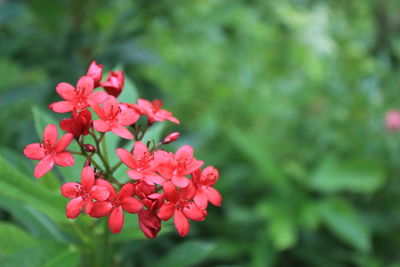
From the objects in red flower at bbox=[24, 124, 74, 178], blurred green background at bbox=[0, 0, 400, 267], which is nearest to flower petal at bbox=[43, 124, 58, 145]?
red flower at bbox=[24, 124, 74, 178]

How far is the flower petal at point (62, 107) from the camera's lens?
3.15 ft

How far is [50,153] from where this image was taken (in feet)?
3.14

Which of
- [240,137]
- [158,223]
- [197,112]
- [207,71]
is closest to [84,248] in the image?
[158,223]

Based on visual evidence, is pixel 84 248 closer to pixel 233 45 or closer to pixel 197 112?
pixel 197 112

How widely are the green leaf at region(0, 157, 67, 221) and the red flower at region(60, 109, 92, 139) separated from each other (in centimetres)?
22

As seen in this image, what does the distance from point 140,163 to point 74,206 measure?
0.50ft

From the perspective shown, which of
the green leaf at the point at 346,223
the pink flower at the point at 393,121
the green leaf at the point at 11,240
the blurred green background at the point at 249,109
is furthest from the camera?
the pink flower at the point at 393,121

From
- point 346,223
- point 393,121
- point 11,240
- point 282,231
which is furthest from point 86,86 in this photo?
point 393,121

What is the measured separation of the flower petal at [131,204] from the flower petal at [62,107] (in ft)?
0.73

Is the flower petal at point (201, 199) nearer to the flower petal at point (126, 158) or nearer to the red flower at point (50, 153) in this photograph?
the flower petal at point (126, 158)

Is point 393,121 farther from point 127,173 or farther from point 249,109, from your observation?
point 127,173

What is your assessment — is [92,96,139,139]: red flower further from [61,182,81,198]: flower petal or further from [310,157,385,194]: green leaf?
[310,157,385,194]: green leaf

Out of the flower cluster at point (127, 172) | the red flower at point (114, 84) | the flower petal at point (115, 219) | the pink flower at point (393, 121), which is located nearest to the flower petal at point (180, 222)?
the flower cluster at point (127, 172)

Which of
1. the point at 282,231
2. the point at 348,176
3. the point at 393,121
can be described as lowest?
the point at 282,231
